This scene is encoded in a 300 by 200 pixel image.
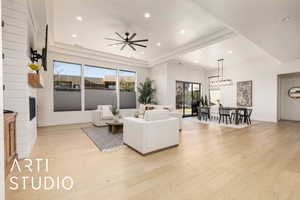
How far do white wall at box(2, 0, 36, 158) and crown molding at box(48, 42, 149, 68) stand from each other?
3368 mm

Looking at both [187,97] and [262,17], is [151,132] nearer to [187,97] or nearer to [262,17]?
[262,17]

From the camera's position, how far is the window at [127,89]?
7.76m

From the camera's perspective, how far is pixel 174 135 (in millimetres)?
3258

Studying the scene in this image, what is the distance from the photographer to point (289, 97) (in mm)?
7277

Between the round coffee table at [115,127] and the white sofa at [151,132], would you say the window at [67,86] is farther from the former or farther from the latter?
the white sofa at [151,132]

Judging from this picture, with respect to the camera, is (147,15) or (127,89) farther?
(127,89)

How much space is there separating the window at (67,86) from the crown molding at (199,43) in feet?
14.1

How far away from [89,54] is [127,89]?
2663 millimetres

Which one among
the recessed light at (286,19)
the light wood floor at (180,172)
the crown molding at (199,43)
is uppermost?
the crown molding at (199,43)

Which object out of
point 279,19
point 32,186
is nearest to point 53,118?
point 32,186

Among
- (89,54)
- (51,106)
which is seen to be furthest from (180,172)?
(89,54)

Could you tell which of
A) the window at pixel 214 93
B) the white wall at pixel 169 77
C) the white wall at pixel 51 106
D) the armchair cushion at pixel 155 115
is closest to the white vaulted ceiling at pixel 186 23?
the white wall at pixel 51 106

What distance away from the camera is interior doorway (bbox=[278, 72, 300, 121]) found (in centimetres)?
703

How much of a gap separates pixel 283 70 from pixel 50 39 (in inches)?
400
